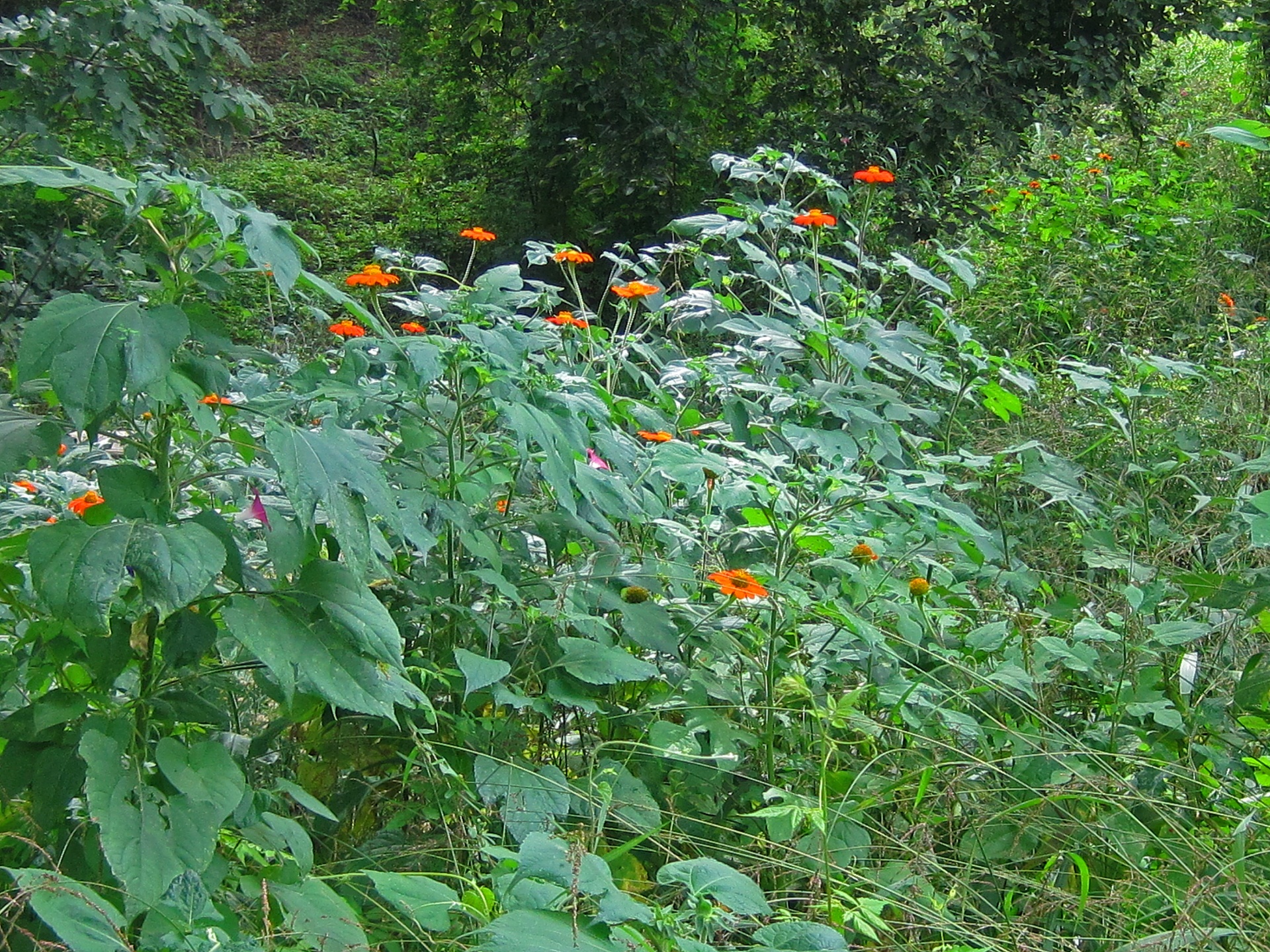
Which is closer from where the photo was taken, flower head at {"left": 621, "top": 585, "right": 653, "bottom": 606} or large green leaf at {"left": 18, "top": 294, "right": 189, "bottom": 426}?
large green leaf at {"left": 18, "top": 294, "right": 189, "bottom": 426}

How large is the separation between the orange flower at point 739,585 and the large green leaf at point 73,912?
0.97m

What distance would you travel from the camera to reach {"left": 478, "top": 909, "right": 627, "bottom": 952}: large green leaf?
114 cm

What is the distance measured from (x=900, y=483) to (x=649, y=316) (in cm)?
117

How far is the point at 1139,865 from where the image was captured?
1.91 m

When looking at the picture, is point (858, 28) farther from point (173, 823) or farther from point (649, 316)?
point (173, 823)

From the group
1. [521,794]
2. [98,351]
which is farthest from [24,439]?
[521,794]

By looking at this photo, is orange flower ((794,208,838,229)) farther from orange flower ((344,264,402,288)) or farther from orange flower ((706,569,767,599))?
orange flower ((706,569,767,599))

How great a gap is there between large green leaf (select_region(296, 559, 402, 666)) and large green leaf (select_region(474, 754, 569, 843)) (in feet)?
1.24

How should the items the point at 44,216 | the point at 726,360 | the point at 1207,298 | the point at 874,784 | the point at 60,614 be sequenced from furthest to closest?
the point at 44,216, the point at 1207,298, the point at 726,360, the point at 874,784, the point at 60,614

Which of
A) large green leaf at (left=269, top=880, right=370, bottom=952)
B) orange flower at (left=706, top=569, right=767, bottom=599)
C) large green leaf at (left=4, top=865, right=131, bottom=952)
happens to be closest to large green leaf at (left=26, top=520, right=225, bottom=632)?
large green leaf at (left=4, top=865, right=131, bottom=952)

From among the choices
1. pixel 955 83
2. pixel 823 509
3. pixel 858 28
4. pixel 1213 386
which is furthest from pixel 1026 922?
pixel 858 28

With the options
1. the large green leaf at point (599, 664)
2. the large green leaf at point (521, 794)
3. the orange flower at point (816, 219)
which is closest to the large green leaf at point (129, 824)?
the large green leaf at point (521, 794)

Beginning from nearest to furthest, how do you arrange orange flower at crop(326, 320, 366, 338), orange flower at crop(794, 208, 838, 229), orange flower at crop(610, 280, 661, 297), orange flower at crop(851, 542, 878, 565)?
A: 1. orange flower at crop(851, 542, 878, 565)
2. orange flower at crop(326, 320, 366, 338)
3. orange flower at crop(610, 280, 661, 297)
4. orange flower at crop(794, 208, 838, 229)

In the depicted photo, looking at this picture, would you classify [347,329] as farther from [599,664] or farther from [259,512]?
[599,664]
